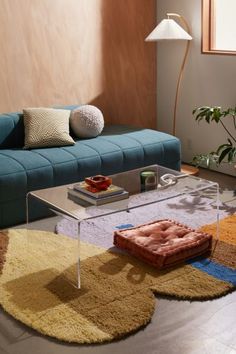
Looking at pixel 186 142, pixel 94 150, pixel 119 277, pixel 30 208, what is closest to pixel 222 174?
pixel 186 142

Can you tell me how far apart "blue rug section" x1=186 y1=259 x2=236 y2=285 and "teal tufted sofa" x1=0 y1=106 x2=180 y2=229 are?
1.22m

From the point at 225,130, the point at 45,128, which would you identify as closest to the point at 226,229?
the point at 225,130

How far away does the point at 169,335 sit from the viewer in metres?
2.46

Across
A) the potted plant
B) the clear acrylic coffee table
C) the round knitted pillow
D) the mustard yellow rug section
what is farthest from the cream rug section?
the potted plant

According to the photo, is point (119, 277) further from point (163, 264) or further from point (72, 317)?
point (72, 317)

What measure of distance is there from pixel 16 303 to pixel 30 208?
3.71 feet


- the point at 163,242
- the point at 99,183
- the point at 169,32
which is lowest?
the point at 163,242

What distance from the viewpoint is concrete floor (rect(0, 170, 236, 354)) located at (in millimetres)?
2361

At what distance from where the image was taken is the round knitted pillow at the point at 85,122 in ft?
14.7

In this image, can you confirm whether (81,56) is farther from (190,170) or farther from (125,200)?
(125,200)

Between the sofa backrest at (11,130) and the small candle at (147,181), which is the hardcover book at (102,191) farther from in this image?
the sofa backrest at (11,130)

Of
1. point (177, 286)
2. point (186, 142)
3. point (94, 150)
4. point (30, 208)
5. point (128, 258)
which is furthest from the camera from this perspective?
point (186, 142)

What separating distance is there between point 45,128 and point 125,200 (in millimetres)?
1337

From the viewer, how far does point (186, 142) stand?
208 inches
